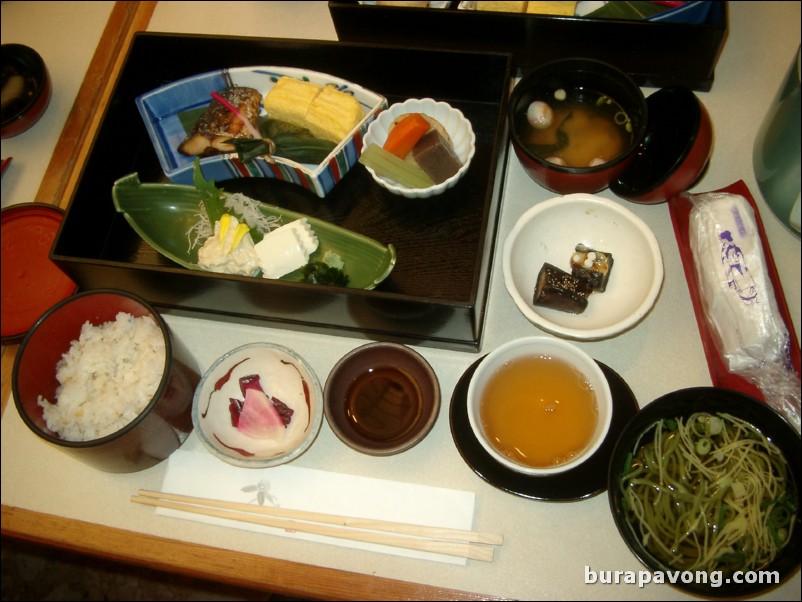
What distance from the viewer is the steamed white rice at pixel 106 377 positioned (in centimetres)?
145

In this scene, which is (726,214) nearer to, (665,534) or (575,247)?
(575,247)

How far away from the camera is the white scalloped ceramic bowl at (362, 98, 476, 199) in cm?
169

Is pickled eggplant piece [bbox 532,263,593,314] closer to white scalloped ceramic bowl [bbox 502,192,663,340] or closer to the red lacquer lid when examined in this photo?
white scalloped ceramic bowl [bbox 502,192,663,340]

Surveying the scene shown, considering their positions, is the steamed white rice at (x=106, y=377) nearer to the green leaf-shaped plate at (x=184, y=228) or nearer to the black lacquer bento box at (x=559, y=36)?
the green leaf-shaped plate at (x=184, y=228)

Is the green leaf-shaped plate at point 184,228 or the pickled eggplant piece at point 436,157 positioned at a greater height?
the pickled eggplant piece at point 436,157

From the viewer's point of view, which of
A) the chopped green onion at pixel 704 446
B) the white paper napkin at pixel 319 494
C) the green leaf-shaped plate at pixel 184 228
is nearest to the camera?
the chopped green onion at pixel 704 446

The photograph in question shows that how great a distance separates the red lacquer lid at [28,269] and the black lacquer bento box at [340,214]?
0.42ft

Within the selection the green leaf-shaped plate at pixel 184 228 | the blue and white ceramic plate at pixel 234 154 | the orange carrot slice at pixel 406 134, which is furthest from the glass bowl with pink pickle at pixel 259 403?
the orange carrot slice at pixel 406 134

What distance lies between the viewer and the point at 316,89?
1.75 metres

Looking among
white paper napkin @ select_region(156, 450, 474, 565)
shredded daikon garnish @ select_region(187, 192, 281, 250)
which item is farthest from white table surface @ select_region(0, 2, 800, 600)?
shredded daikon garnish @ select_region(187, 192, 281, 250)

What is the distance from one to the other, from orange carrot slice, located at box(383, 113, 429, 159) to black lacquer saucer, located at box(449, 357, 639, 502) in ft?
2.15

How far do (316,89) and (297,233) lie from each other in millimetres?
433

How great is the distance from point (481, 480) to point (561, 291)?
469mm

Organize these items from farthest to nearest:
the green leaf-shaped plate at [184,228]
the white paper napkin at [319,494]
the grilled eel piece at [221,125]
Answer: the grilled eel piece at [221,125]
the green leaf-shaped plate at [184,228]
the white paper napkin at [319,494]
